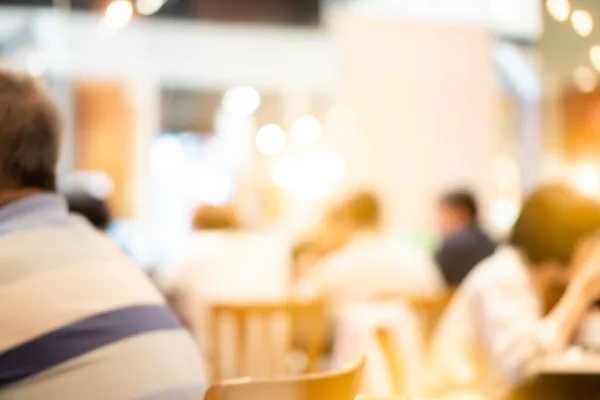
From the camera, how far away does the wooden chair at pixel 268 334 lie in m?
3.87

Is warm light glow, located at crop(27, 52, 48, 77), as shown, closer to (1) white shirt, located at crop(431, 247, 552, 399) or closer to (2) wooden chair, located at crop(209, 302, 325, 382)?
(2) wooden chair, located at crop(209, 302, 325, 382)

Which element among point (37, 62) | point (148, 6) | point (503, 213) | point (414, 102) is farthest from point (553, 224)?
point (37, 62)

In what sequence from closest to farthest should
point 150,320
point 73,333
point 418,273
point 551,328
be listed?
point 73,333, point 150,320, point 551,328, point 418,273

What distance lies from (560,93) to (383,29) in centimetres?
170

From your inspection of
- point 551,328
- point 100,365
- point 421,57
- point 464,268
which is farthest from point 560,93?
point 100,365

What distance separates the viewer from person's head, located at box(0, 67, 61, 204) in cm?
196

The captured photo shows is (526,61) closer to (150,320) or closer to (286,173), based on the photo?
(286,173)

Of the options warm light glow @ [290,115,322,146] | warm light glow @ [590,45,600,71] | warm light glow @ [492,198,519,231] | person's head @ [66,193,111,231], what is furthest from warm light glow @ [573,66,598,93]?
warm light glow @ [290,115,322,146]

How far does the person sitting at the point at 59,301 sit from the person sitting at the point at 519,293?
120cm

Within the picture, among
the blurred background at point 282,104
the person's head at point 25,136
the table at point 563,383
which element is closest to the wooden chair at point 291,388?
the person's head at point 25,136

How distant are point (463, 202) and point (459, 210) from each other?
0.06 m

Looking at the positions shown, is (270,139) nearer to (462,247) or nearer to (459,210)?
(459,210)

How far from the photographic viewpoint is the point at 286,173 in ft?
27.6

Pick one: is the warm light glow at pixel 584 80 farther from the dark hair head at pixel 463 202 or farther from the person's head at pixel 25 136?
the person's head at pixel 25 136
